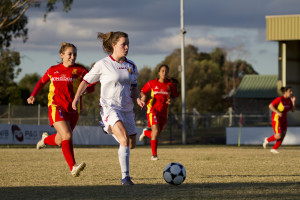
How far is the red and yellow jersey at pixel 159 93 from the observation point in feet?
49.2

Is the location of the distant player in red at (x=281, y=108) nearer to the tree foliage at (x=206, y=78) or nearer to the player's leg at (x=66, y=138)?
the player's leg at (x=66, y=138)

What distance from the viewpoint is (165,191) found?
7.69 meters

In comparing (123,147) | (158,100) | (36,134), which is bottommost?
(36,134)

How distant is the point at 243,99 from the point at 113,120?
173ft

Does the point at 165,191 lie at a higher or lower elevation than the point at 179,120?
higher

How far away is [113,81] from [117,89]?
0.13 m

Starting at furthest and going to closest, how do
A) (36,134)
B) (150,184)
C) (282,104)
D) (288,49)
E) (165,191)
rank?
(288,49) → (36,134) → (282,104) → (150,184) → (165,191)

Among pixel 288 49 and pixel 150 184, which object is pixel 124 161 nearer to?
pixel 150 184

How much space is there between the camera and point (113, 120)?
850 cm

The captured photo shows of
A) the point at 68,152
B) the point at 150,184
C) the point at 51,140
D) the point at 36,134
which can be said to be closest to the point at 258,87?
the point at 36,134

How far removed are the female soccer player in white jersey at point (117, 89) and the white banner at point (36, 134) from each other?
17360 mm

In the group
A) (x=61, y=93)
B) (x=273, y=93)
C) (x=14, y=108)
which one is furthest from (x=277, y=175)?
(x=273, y=93)

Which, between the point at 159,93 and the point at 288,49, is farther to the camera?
the point at 288,49

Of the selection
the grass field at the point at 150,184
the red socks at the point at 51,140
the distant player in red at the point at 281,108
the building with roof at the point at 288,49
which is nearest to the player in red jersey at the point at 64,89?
the grass field at the point at 150,184
